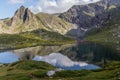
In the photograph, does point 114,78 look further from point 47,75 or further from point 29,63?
point 29,63

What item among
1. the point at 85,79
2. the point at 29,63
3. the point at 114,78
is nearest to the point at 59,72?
the point at 85,79

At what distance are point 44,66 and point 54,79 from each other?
5156 cm

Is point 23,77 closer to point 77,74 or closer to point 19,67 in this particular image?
point 77,74

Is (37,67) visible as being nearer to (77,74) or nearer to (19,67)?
(19,67)

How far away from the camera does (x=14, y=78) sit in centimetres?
11300

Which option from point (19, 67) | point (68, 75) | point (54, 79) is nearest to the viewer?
point (54, 79)

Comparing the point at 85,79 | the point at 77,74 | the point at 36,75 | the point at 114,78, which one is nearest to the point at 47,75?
the point at 36,75

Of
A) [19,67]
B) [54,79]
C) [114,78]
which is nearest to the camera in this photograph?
[114,78]

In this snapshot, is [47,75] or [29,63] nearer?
[47,75]

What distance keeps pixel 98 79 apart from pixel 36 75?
32.6m

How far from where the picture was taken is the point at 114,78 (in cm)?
9412

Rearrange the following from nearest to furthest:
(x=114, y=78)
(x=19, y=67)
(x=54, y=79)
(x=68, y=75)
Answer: (x=114, y=78) < (x=54, y=79) < (x=68, y=75) < (x=19, y=67)

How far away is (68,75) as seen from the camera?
117500mm

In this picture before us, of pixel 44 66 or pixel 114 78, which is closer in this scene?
pixel 114 78
